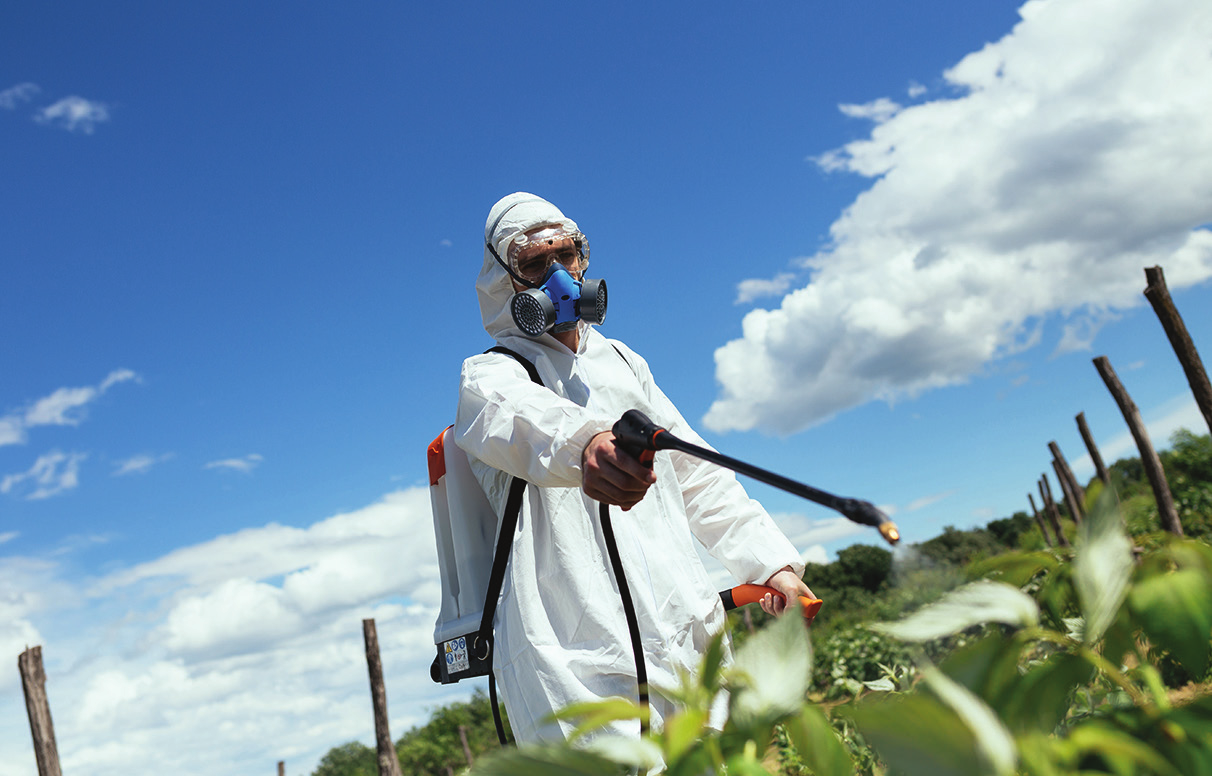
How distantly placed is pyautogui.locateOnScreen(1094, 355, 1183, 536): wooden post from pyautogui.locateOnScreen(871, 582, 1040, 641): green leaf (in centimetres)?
809

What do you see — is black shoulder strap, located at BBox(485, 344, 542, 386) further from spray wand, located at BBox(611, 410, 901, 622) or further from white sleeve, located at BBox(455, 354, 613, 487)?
spray wand, located at BBox(611, 410, 901, 622)

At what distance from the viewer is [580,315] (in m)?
2.21

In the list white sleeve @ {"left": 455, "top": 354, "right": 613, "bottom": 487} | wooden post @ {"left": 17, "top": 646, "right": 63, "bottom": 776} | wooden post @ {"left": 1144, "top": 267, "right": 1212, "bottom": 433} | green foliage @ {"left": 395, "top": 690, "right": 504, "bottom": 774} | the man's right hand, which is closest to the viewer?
the man's right hand

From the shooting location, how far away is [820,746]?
39 centimetres

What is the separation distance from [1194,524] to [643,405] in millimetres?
15866

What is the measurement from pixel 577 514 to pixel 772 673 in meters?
1.50

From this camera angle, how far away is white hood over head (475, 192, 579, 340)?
7.50 feet

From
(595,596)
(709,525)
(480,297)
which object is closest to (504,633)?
(595,596)

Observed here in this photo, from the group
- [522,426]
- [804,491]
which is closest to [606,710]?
[804,491]

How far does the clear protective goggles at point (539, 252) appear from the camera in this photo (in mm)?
2285

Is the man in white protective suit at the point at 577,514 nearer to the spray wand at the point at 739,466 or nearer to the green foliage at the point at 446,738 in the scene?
the spray wand at the point at 739,466

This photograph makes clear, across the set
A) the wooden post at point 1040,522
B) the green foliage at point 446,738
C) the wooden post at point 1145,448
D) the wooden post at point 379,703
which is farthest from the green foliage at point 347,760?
the wooden post at point 1145,448

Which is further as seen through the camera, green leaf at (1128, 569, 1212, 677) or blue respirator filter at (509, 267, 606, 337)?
blue respirator filter at (509, 267, 606, 337)

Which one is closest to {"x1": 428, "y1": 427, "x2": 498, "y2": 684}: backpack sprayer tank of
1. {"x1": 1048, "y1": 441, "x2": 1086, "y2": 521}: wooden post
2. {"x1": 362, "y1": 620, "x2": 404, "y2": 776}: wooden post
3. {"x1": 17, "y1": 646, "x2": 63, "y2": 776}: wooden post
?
{"x1": 17, "y1": 646, "x2": 63, "y2": 776}: wooden post
